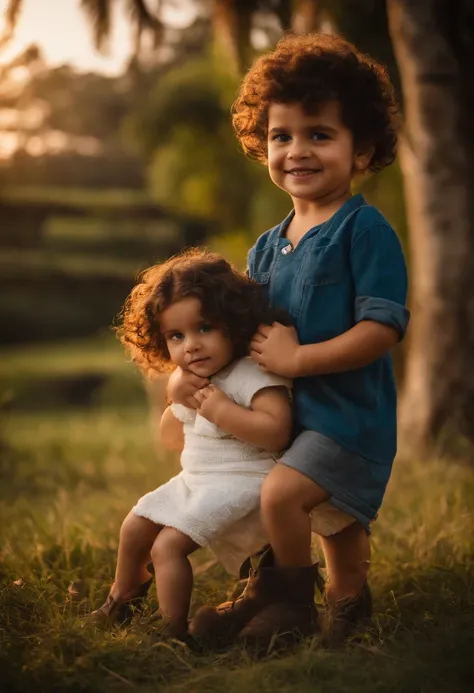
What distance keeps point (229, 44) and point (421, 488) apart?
10.5ft

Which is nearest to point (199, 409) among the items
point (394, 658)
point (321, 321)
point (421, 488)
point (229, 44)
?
point (321, 321)

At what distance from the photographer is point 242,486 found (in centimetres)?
241

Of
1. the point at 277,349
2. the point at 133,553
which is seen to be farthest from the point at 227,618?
the point at 277,349

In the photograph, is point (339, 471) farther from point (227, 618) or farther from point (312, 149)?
point (312, 149)

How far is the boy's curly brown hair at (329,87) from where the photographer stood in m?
2.45

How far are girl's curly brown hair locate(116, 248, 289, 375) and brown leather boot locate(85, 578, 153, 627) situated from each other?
0.67 m

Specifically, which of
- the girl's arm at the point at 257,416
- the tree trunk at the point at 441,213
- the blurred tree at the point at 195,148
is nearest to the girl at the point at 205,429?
the girl's arm at the point at 257,416

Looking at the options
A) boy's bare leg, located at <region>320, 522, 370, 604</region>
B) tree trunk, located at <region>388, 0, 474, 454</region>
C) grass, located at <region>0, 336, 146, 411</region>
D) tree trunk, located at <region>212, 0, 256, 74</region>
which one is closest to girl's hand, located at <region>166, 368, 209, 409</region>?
boy's bare leg, located at <region>320, 522, 370, 604</region>

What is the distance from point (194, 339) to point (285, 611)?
0.76m

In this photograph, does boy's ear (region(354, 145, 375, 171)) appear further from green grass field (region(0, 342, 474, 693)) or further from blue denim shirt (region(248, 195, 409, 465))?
green grass field (region(0, 342, 474, 693))

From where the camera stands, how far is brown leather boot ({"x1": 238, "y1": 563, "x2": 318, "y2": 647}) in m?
2.39

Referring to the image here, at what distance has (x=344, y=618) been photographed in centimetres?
256

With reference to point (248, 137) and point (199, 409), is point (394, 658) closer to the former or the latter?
point (199, 409)

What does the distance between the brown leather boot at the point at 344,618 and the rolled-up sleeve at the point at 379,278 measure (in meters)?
0.81
